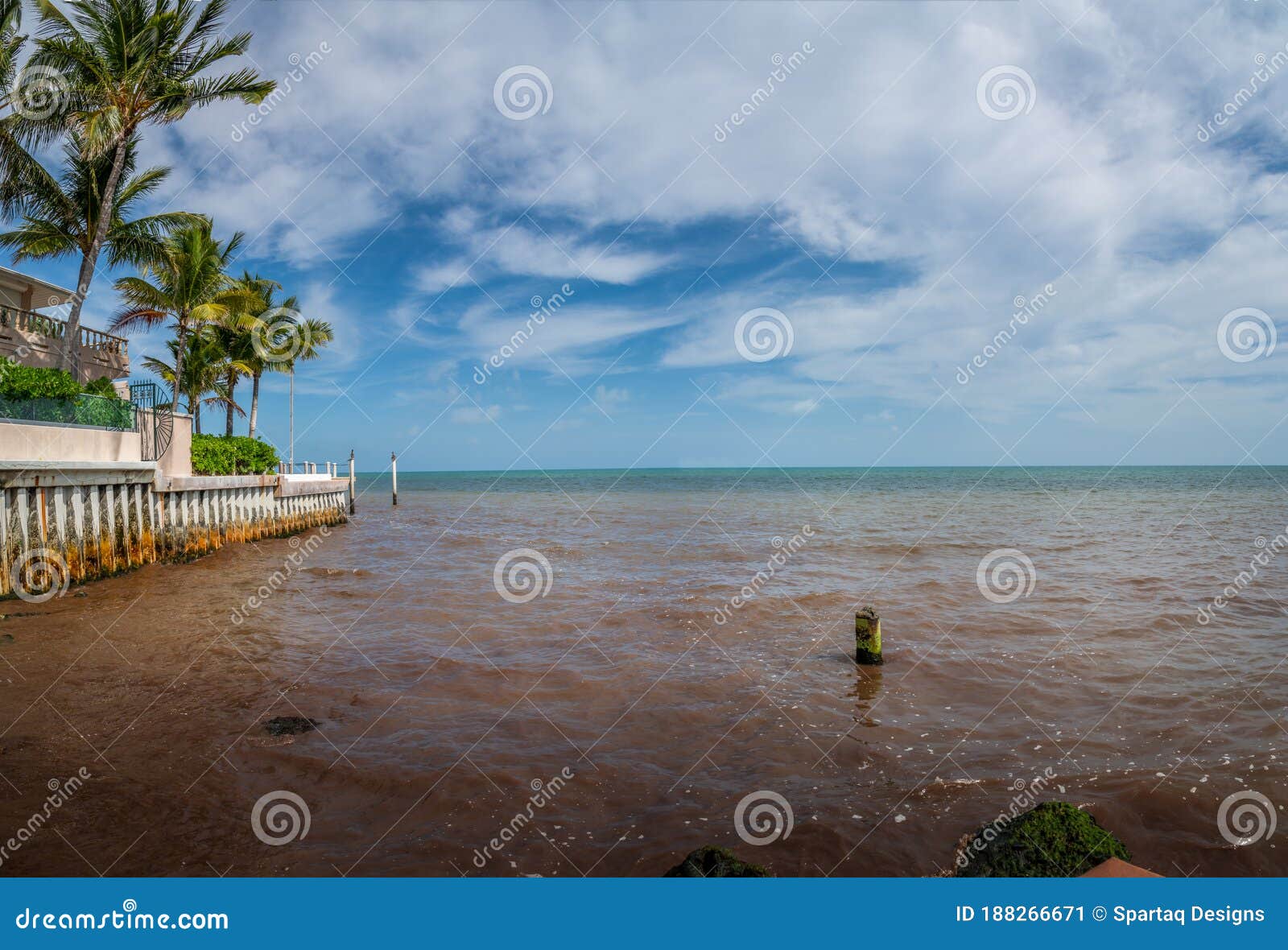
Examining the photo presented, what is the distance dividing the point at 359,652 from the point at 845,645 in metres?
8.18

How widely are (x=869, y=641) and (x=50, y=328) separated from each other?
95.8ft

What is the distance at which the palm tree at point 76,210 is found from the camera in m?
22.3

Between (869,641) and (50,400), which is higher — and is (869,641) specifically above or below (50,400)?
below

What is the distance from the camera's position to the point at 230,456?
27188mm

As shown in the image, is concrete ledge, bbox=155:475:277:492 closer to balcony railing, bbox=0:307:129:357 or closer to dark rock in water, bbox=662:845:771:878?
balcony railing, bbox=0:307:129:357

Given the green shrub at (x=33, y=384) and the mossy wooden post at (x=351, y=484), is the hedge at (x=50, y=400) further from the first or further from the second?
the mossy wooden post at (x=351, y=484)

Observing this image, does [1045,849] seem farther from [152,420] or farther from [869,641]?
[152,420]

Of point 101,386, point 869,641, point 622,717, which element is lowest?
point 622,717

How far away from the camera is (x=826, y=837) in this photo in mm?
5504

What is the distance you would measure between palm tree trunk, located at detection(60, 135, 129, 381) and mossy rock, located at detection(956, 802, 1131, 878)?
1060 inches

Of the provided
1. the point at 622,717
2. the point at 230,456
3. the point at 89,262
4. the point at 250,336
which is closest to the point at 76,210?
the point at 89,262

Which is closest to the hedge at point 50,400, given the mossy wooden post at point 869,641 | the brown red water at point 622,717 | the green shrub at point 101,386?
the brown red water at point 622,717

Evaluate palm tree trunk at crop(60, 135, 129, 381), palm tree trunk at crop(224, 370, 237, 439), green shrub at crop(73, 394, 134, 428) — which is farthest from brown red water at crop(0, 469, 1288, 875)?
palm tree trunk at crop(224, 370, 237, 439)

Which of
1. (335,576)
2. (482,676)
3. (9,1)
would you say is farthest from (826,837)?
(9,1)
